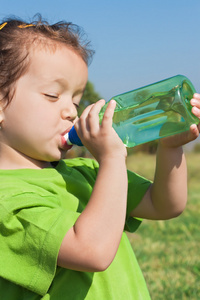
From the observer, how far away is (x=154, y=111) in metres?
2.35

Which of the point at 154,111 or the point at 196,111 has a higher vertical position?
the point at 196,111

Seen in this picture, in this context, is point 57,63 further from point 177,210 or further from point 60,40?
point 177,210

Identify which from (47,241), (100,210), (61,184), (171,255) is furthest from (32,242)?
(171,255)

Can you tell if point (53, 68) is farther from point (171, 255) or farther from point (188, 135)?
point (171, 255)

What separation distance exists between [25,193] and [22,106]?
0.43 meters

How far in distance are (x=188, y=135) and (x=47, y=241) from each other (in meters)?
0.85

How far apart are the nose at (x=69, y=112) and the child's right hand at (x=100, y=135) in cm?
17

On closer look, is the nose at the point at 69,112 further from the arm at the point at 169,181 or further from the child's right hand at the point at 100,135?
the arm at the point at 169,181

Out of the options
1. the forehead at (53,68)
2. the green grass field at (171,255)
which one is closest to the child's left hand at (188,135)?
the forehead at (53,68)

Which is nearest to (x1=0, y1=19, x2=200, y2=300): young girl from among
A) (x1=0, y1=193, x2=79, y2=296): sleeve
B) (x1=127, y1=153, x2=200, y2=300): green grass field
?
(x1=0, y1=193, x2=79, y2=296): sleeve

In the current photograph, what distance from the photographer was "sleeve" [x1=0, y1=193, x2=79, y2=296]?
173 cm

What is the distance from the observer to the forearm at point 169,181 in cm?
231

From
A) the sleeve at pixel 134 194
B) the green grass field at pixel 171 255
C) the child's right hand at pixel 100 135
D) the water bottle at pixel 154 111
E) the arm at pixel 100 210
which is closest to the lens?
the arm at pixel 100 210

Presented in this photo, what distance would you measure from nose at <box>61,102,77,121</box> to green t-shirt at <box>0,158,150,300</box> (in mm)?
255
